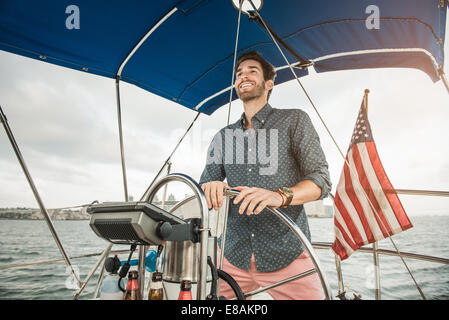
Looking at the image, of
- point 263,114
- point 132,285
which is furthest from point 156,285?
point 263,114

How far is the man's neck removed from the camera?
1466 mm

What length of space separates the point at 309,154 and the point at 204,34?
3.46ft

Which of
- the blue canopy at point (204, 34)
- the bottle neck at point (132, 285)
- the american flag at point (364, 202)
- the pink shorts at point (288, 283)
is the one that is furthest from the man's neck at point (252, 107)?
the bottle neck at point (132, 285)

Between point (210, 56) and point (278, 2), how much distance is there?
59 cm

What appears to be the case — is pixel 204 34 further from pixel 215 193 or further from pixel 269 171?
pixel 215 193

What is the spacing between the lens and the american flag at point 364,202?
168cm

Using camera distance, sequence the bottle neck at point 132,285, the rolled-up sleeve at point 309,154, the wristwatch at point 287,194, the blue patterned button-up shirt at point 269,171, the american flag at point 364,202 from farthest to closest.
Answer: the american flag at point 364,202
the blue patterned button-up shirt at point 269,171
the rolled-up sleeve at point 309,154
the wristwatch at point 287,194
the bottle neck at point 132,285

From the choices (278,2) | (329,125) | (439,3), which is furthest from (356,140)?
(278,2)

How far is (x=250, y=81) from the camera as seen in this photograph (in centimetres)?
144

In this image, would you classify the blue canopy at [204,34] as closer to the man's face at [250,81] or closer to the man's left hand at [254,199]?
the man's face at [250,81]

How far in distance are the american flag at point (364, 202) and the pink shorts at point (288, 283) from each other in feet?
2.42

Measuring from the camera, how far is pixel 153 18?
1.47m

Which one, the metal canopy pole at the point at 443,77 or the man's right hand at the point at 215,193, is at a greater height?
the metal canopy pole at the point at 443,77
